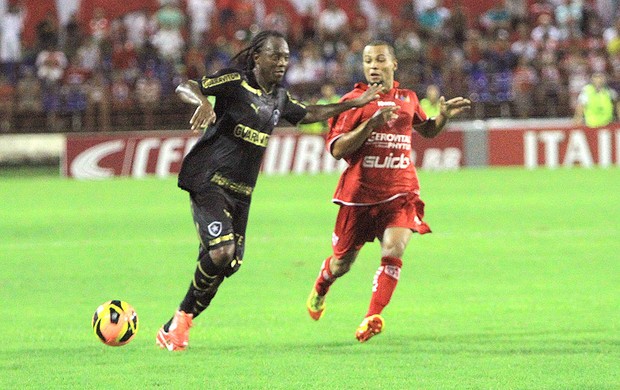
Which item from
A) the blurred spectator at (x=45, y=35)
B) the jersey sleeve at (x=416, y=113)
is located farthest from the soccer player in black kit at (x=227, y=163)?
the blurred spectator at (x=45, y=35)

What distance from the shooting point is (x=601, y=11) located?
31.5 meters

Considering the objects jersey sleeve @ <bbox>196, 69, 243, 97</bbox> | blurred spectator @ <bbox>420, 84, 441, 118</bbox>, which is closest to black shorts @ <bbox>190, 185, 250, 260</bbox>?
jersey sleeve @ <bbox>196, 69, 243, 97</bbox>

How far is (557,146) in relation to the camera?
24.9 meters

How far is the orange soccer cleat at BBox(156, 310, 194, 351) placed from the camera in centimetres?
730

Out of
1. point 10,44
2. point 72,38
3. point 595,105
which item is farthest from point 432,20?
point 10,44

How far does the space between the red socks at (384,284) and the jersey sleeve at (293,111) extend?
108cm

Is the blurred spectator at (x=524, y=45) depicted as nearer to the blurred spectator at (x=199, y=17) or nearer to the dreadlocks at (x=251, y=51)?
the blurred spectator at (x=199, y=17)

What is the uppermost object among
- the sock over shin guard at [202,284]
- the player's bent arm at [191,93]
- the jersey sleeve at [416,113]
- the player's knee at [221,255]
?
the player's bent arm at [191,93]

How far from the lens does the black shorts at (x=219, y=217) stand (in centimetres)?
716

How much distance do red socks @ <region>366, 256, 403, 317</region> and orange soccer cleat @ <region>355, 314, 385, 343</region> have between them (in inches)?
6.3

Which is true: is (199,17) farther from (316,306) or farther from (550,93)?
(316,306)

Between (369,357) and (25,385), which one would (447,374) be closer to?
(369,357)

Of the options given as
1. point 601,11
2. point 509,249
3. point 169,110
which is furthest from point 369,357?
point 601,11

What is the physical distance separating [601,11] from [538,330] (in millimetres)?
24991
